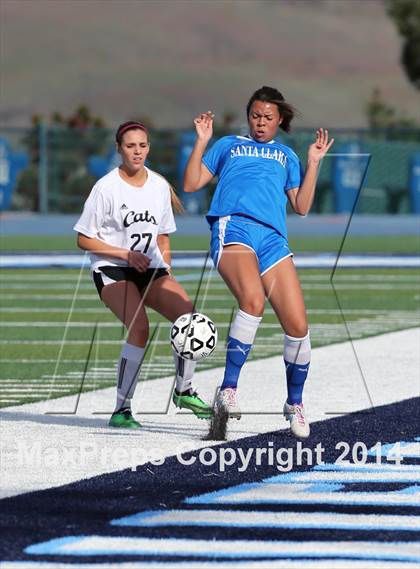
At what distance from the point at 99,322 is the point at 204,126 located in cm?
898

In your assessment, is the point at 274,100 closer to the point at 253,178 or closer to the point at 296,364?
the point at 253,178

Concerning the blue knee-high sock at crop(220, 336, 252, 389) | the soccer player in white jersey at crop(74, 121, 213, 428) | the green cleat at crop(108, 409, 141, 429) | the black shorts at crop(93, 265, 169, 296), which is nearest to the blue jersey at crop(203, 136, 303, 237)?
the soccer player in white jersey at crop(74, 121, 213, 428)

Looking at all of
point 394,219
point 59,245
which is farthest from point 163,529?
point 394,219

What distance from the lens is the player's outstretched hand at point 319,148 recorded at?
9570 mm

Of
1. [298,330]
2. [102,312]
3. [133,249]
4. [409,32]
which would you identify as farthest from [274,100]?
[409,32]

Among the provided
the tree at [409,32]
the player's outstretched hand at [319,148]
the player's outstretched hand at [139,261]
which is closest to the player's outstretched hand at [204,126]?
the player's outstretched hand at [319,148]

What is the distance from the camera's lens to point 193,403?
32.3ft

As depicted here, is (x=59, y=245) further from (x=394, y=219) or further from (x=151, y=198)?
(x=151, y=198)

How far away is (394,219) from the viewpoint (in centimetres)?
4959

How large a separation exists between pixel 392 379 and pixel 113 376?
6.93ft

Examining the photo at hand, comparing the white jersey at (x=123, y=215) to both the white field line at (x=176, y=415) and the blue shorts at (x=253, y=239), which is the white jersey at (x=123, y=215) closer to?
the blue shorts at (x=253, y=239)

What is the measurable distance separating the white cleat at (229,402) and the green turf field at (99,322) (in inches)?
33.7

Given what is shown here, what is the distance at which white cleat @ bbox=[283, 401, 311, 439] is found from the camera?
9.51 m

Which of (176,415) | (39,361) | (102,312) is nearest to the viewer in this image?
(176,415)
